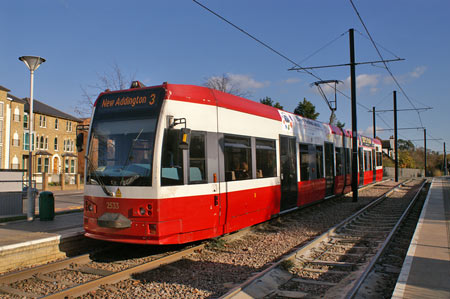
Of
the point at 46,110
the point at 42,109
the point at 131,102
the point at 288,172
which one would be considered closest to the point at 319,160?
the point at 288,172

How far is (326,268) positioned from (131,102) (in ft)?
15.8

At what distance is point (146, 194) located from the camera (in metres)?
6.88

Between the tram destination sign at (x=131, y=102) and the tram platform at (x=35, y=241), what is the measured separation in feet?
8.80

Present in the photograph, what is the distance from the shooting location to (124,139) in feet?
23.9

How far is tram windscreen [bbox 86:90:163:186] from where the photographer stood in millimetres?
7043

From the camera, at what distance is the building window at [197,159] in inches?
294

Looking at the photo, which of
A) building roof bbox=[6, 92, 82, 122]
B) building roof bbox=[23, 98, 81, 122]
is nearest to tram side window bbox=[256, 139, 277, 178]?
building roof bbox=[6, 92, 82, 122]

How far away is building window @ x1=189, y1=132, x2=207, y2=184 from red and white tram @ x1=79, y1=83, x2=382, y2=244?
0.06 feet

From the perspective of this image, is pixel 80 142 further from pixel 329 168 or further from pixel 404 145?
pixel 404 145

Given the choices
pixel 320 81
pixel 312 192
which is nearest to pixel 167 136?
pixel 312 192

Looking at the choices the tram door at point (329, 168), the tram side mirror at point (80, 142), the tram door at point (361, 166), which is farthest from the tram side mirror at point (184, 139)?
the tram door at point (361, 166)

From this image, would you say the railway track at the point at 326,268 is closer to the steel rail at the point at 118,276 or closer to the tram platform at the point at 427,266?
the tram platform at the point at 427,266

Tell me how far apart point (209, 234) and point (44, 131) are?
42.9 metres

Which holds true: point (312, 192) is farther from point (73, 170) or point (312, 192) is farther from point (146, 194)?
point (73, 170)
